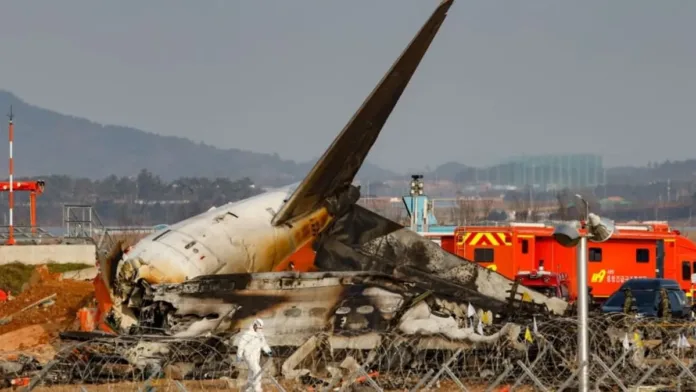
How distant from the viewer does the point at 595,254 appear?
150ft

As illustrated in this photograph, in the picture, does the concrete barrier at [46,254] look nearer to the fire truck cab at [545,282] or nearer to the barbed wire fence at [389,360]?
the fire truck cab at [545,282]

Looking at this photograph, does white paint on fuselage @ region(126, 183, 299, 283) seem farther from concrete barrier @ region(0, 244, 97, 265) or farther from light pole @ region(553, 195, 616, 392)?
concrete barrier @ region(0, 244, 97, 265)

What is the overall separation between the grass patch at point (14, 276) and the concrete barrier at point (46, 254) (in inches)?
145

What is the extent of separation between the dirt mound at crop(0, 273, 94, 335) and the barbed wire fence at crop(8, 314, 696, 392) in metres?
10.2

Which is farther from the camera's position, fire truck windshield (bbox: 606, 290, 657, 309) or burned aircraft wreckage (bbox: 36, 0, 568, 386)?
fire truck windshield (bbox: 606, 290, 657, 309)

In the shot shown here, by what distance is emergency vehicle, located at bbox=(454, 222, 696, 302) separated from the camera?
146ft

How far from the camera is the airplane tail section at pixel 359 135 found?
2686cm

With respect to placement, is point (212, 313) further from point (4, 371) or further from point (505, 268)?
point (505, 268)

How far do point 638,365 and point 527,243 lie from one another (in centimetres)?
2287

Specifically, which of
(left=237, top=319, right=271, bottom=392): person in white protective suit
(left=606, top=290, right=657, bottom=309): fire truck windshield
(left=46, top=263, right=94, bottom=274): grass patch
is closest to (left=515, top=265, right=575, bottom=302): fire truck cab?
(left=606, top=290, right=657, bottom=309): fire truck windshield

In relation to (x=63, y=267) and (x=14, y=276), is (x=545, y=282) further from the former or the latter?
(x=63, y=267)

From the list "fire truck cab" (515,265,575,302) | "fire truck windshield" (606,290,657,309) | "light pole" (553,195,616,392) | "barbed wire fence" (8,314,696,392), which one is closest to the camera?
"light pole" (553,195,616,392)

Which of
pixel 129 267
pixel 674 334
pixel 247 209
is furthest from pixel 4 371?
pixel 674 334

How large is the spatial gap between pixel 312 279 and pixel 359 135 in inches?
187
